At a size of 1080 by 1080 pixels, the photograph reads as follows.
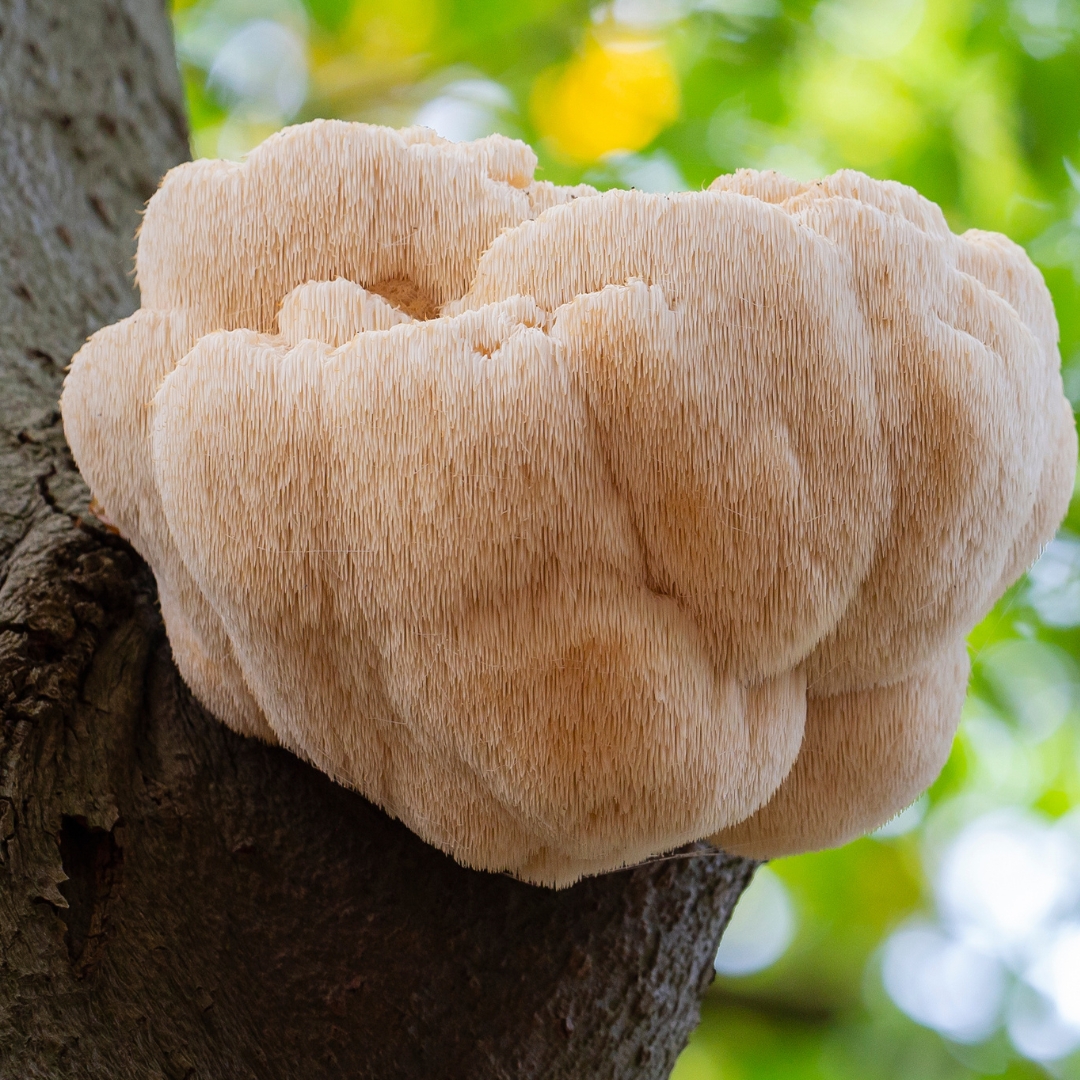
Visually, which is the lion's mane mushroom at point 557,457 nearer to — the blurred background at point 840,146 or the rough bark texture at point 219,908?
the rough bark texture at point 219,908

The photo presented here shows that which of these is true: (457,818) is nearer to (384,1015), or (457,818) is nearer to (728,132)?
(384,1015)

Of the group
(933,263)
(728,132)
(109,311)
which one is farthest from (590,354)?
(728,132)

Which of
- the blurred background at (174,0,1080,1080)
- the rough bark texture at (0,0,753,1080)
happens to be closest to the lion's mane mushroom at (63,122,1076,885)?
the rough bark texture at (0,0,753,1080)

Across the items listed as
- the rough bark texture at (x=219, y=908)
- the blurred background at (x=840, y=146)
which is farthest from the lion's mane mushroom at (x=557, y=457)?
the blurred background at (x=840, y=146)

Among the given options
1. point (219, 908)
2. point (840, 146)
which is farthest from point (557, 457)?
point (840, 146)

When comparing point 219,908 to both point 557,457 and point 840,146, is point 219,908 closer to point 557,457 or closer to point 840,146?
point 557,457

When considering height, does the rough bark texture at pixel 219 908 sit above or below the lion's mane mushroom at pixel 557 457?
below

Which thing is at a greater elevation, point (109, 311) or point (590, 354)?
point (590, 354)
